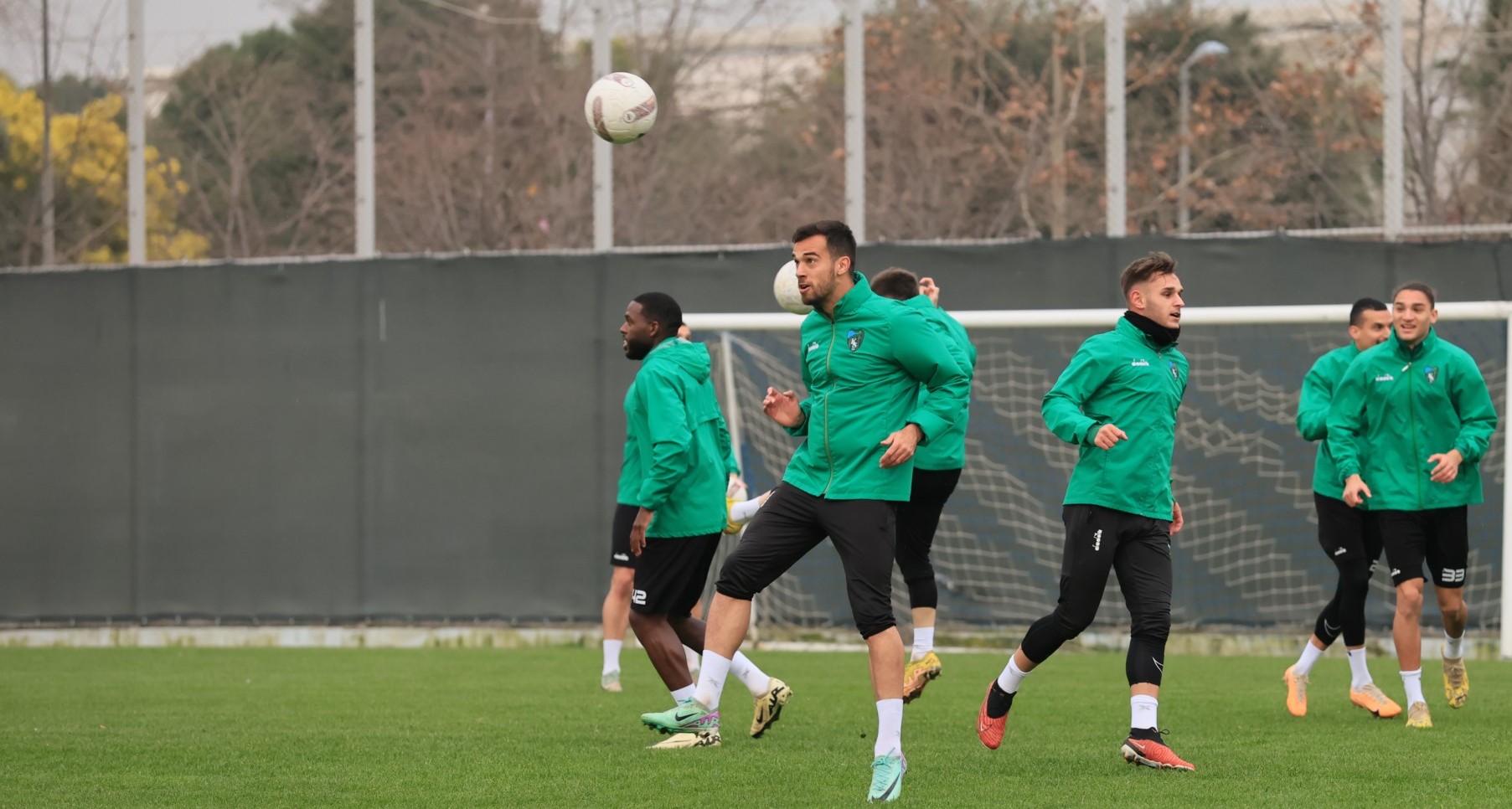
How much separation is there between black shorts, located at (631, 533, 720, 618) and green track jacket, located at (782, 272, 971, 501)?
1502 millimetres

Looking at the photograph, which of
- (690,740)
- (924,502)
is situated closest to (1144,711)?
(690,740)

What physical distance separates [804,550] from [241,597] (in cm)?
879

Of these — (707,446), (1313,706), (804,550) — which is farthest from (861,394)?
(1313,706)

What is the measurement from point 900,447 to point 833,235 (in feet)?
2.95

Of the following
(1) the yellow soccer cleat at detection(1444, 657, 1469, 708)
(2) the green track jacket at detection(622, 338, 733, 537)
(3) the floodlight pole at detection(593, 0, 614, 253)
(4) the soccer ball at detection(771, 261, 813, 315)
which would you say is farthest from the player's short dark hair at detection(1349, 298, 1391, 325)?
(3) the floodlight pole at detection(593, 0, 614, 253)

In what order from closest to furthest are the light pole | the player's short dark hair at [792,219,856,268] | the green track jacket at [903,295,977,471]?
the player's short dark hair at [792,219,856,268]
the green track jacket at [903,295,977,471]
the light pole

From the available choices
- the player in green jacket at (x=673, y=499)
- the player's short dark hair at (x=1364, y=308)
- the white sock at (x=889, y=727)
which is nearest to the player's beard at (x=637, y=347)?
the player in green jacket at (x=673, y=499)

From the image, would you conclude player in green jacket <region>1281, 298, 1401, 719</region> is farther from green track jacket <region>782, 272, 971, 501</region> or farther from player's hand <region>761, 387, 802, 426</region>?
player's hand <region>761, 387, 802, 426</region>

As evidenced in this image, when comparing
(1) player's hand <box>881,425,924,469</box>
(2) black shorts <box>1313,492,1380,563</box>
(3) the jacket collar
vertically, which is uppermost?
(3) the jacket collar

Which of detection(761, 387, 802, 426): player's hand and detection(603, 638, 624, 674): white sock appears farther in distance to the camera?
detection(603, 638, 624, 674): white sock

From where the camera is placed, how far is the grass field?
21.9 ft

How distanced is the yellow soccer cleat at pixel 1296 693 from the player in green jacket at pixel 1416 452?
565 millimetres

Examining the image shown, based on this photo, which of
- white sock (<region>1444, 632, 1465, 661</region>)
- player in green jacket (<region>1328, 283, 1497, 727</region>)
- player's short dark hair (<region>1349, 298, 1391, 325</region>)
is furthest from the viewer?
player's short dark hair (<region>1349, 298, 1391, 325</region>)

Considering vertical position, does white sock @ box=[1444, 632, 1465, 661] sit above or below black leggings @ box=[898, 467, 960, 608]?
below
